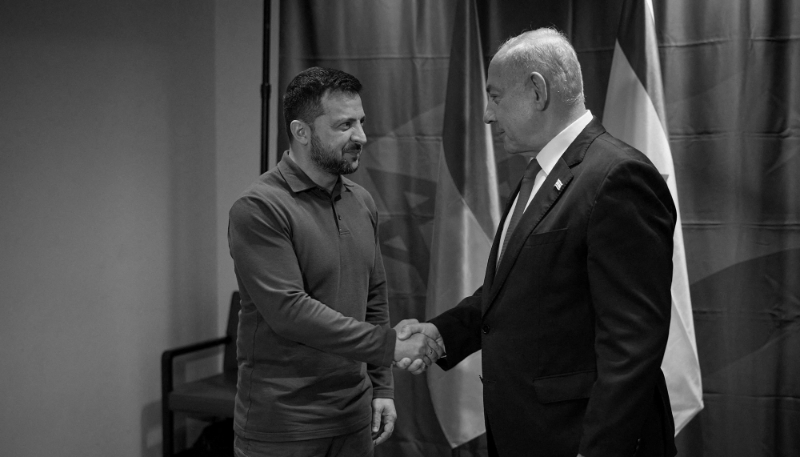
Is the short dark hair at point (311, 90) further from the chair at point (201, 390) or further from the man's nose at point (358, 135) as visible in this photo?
the chair at point (201, 390)

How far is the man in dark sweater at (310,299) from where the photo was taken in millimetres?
2045

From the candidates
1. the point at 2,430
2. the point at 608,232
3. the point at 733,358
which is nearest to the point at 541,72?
the point at 608,232

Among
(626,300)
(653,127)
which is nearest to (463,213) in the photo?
(653,127)

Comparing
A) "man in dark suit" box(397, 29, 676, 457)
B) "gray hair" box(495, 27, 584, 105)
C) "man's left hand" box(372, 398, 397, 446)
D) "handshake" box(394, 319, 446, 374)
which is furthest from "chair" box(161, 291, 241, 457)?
"gray hair" box(495, 27, 584, 105)

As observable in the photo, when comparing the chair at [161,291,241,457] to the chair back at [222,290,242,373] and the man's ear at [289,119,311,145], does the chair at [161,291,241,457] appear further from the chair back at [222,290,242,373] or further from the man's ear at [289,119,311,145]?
the man's ear at [289,119,311,145]

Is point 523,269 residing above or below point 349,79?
below

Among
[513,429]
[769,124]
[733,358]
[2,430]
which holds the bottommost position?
[2,430]

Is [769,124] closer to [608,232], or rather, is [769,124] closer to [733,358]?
[733,358]

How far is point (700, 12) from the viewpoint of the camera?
10.5ft

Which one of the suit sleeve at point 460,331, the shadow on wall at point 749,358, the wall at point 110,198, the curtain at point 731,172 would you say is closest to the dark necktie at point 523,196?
the suit sleeve at point 460,331

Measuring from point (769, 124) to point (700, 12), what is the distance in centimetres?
56

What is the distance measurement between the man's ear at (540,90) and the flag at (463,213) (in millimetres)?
1569

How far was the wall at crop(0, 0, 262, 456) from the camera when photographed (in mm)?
3309

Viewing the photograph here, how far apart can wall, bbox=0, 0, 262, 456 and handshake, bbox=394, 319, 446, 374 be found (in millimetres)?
1971
